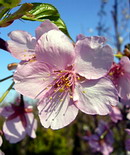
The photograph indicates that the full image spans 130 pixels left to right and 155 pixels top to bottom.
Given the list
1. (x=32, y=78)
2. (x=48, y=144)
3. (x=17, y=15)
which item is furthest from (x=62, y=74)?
(x=48, y=144)

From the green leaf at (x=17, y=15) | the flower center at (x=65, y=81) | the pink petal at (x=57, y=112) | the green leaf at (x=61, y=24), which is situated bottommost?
the pink petal at (x=57, y=112)

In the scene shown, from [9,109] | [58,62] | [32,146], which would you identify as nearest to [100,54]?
[58,62]

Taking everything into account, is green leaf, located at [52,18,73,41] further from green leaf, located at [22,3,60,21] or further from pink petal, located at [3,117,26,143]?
pink petal, located at [3,117,26,143]

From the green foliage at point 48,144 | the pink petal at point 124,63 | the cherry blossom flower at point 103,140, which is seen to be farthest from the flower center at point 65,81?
the green foliage at point 48,144

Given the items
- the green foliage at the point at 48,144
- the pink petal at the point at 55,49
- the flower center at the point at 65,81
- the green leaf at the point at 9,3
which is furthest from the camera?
the green foliage at the point at 48,144

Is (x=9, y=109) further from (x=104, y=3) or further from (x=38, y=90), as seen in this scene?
(x=104, y=3)

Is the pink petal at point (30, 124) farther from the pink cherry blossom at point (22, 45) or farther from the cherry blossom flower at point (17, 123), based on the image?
the pink cherry blossom at point (22, 45)

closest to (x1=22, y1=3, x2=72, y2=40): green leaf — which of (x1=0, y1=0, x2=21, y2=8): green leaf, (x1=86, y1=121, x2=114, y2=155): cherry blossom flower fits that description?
(x1=0, y1=0, x2=21, y2=8): green leaf
